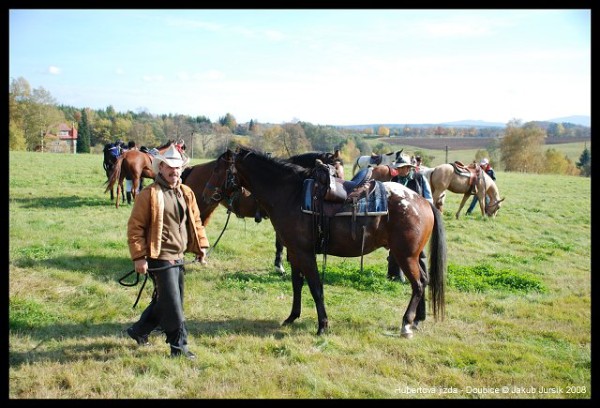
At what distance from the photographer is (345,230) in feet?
17.4

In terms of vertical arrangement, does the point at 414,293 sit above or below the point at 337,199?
below

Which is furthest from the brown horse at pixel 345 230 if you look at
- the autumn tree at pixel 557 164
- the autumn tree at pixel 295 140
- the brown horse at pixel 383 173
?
the autumn tree at pixel 557 164

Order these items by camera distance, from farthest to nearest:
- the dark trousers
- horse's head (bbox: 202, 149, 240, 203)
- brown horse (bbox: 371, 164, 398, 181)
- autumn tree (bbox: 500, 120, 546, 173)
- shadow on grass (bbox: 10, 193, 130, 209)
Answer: autumn tree (bbox: 500, 120, 546, 173)
shadow on grass (bbox: 10, 193, 130, 209)
brown horse (bbox: 371, 164, 398, 181)
horse's head (bbox: 202, 149, 240, 203)
the dark trousers

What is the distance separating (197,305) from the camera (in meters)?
6.18

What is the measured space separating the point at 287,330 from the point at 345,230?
149 cm

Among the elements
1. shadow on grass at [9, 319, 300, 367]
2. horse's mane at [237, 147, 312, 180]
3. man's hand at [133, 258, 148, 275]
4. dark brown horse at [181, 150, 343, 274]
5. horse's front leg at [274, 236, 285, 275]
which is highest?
horse's mane at [237, 147, 312, 180]

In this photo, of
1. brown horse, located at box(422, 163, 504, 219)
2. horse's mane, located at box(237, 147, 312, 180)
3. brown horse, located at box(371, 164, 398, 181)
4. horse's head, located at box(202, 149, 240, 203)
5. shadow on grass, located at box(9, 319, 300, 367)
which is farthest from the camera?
brown horse, located at box(422, 163, 504, 219)

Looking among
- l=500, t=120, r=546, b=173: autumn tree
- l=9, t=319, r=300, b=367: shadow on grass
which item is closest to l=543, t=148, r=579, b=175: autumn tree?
l=500, t=120, r=546, b=173: autumn tree

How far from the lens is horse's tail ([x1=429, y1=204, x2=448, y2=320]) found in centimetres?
556

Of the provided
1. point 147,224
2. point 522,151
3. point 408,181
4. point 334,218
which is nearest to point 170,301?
point 147,224

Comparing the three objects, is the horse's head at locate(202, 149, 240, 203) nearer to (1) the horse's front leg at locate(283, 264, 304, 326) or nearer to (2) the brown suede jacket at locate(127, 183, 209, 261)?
(1) the horse's front leg at locate(283, 264, 304, 326)

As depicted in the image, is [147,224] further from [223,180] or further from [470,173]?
[470,173]

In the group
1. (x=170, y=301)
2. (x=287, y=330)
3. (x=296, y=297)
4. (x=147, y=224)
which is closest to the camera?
(x=147, y=224)

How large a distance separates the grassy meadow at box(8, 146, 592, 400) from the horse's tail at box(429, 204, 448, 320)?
40cm
